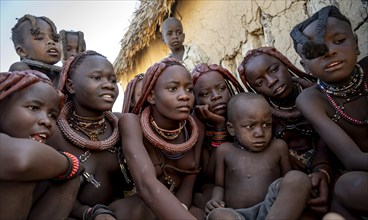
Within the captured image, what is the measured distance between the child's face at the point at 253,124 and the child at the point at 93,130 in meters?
0.83

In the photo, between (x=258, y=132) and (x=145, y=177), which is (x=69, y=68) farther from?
(x=258, y=132)

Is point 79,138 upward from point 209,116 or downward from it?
downward

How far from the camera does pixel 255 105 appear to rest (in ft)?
8.45

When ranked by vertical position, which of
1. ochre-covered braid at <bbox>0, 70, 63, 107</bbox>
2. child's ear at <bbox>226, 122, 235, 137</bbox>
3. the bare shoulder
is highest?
ochre-covered braid at <bbox>0, 70, 63, 107</bbox>

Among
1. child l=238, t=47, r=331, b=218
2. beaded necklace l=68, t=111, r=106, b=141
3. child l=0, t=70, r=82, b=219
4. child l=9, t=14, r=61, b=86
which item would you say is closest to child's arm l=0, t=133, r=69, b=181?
child l=0, t=70, r=82, b=219

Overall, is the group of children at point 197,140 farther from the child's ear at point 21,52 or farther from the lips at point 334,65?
the child's ear at point 21,52

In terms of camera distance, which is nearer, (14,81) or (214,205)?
(14,81)

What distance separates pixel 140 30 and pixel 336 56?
4.63 m

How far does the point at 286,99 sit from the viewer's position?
2.91 m

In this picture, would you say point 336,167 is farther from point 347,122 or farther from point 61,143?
point 61,143

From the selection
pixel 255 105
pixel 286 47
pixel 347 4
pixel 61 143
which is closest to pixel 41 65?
pixel 61 143

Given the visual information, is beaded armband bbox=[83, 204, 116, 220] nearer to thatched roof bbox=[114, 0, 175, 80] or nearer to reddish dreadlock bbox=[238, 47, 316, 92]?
reddish dreadlock bbox=[238, 47, 316, 92]

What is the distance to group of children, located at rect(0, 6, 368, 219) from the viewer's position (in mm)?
1854

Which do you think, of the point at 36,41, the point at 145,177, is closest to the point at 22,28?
the point at 36,41
